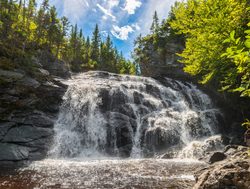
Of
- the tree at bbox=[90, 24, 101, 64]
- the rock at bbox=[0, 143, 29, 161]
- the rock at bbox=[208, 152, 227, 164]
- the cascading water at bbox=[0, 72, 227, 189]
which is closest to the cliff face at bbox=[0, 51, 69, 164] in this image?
the rock at bbox=[0, 143, 29, 161]

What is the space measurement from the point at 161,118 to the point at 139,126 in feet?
9.44

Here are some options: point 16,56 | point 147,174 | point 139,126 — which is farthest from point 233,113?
point 16,56

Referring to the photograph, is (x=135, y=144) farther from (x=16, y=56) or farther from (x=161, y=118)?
(x=16, y=56)

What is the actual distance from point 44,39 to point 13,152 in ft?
171

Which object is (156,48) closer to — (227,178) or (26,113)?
(26,113)

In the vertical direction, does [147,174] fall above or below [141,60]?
below

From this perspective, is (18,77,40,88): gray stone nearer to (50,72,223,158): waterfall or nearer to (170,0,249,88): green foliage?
(50,72,223,158): waterfall

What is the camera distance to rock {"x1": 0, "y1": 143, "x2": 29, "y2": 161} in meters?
18.4

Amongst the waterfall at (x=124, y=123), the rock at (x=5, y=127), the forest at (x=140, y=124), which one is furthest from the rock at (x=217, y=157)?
the rock at (x=5, y=127)

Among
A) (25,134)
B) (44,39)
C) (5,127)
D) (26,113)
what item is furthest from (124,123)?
(44,39)

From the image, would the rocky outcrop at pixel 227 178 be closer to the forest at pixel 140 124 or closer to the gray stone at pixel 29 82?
the forest at pixel 140 124

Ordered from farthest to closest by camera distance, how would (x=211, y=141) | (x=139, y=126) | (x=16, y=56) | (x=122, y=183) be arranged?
1. (x=16, y=56)
2. (x=139, y=126)
3. (x=211, y=141)
4. (x=122, y=183)

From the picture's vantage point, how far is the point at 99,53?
88.9m

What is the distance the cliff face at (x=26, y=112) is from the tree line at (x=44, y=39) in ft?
12.0
